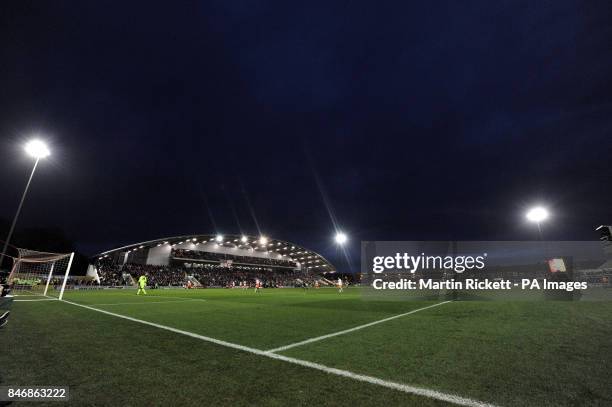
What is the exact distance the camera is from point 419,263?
919 inches

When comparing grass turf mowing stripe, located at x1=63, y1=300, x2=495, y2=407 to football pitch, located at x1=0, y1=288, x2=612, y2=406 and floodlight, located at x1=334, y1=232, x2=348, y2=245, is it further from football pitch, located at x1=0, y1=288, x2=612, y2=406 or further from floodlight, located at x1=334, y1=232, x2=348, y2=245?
floodlight, located at x1=334, y1=232, x2=348, y2=245

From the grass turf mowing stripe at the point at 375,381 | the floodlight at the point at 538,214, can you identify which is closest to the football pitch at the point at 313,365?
the grass turf mowing stripe at the point at 375,381

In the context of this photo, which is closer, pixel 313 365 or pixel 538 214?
pixel 313 365

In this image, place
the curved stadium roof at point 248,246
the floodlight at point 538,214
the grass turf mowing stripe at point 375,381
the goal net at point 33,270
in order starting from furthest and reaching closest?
the curved stadium roof at point 248,246 → the floodlight at point 538,214 → the goal net at point 33,270 → the grass turf mowing stripe at point 375,381

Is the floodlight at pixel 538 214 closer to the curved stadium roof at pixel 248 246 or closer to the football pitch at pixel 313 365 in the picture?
the football pitch at pixel 313 365

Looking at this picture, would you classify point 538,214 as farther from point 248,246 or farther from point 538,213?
point 248,246

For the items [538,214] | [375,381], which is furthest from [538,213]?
[375,381]

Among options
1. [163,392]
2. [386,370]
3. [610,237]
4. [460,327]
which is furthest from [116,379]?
[610,237]

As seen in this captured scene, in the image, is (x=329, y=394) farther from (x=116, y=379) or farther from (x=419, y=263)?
(x=419, y=263)

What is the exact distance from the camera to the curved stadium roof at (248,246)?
59531mm

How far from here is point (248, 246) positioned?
80.8 m

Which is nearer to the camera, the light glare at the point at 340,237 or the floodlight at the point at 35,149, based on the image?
the floodlight at the point at 35,149

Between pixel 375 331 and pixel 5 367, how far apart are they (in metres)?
7.01

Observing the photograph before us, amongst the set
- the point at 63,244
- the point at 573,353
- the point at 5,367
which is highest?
the point at 63,244
